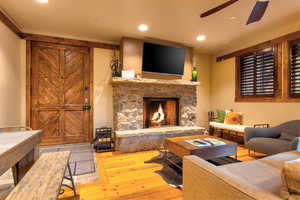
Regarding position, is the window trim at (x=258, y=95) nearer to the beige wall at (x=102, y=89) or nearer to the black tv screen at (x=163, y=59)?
the black tv screen at (x=163, y=59)

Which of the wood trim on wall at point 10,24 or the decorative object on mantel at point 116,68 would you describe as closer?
the wood trim on wall at point 10,24

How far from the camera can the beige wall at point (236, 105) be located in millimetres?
3094

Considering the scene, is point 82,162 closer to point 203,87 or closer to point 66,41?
point 66,41

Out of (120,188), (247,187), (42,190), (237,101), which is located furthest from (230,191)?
(237,101)

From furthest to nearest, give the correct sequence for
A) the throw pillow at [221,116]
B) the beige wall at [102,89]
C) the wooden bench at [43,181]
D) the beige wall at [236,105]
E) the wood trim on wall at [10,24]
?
the throw pillow at [221,116] < the beige wall at [102,89] < the beige wall at [236,105] < the wood trim on wall at [10,24] < the wooden bench at [43,181]

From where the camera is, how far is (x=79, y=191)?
1.87 metres

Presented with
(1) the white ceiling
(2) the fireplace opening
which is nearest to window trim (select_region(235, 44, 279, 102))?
(1) the white ceiling

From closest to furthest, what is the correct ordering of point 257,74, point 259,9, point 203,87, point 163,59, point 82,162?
point 259,9, point 82,162, point 257,74, point 163,59, point 203,87

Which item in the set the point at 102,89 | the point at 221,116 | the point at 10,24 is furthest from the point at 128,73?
the point at 221,116

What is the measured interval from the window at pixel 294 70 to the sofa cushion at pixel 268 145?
1109 mm

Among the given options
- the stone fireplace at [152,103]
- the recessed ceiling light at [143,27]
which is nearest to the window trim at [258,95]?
the stone fireplace at [152,103]

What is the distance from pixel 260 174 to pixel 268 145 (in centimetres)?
142

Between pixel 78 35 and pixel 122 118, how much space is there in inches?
86.1

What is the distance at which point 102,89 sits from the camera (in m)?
3.94
